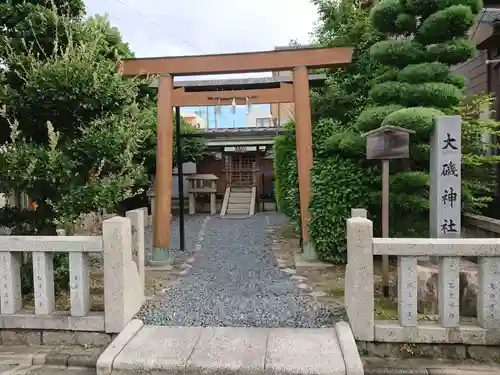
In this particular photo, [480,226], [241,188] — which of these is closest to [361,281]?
[480,226]

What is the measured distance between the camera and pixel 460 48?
5465mm

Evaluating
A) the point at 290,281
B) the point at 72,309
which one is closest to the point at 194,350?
the point at 72,309

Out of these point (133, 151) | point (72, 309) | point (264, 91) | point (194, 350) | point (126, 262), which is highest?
point (264, 91)

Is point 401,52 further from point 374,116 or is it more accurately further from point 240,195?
point 240,195

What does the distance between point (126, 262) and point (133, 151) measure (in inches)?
61.1

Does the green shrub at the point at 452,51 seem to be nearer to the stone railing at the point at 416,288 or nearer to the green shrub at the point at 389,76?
the green shrub at the point at 389,76

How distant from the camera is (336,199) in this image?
19.2 feet

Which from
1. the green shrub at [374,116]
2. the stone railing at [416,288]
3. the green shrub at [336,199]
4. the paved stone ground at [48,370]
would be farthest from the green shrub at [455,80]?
the paved stone ground at [48,370]

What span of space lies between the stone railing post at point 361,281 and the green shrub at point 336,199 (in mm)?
2303

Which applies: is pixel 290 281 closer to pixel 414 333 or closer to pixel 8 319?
pixel 414 333

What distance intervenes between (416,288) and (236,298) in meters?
2.21

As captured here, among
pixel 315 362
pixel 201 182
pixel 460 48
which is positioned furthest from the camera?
pixel 201 182

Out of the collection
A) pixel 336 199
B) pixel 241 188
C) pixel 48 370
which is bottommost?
pixel 48 370

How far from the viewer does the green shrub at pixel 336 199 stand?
5.81 metres
